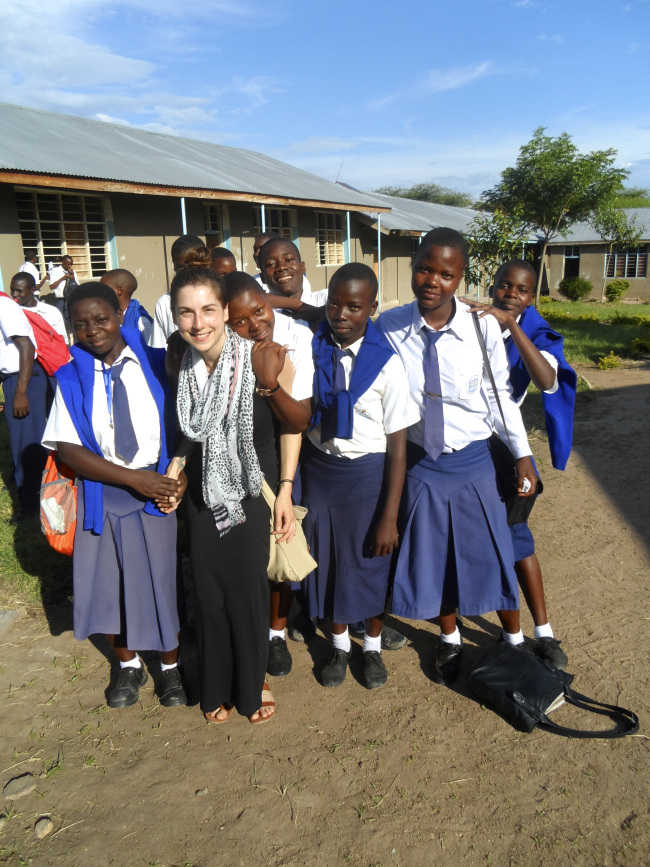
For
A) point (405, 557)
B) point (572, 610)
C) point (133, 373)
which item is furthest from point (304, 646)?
point (133, 373)

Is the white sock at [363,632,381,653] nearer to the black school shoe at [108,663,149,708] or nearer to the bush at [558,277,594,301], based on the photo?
the black school shoe at [108,663,149,708]

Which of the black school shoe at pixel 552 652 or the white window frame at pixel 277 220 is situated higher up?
the white window frame at pixel 277 220

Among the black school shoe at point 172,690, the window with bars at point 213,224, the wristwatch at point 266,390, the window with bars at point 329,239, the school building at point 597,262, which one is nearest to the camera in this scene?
the wristwatch at point 266,390

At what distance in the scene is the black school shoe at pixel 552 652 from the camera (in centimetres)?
289

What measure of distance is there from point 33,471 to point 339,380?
3.33 m

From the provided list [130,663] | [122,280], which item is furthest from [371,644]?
[122,280]

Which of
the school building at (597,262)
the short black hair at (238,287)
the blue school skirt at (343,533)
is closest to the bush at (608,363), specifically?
the blue school skirt at (343,533)

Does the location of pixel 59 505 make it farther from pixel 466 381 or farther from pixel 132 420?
pixel 466 381

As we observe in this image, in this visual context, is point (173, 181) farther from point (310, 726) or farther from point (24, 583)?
point (310, 726)

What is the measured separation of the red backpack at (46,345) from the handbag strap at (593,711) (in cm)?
378

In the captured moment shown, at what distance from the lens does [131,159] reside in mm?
10898

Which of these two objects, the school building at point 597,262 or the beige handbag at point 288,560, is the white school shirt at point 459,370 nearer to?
the beige handbag at point 288,560

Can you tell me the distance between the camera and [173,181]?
10219 millimetres

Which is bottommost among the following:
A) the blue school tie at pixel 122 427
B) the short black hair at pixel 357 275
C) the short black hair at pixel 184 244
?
the blue school tie at pixel 122 427
